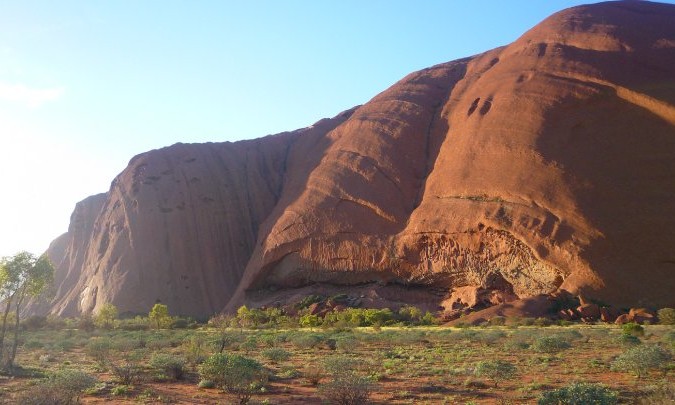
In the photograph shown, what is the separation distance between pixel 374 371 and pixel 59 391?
8160 mm

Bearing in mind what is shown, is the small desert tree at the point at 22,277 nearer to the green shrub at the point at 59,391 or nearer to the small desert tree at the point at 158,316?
the green shrub at the point at 59,391

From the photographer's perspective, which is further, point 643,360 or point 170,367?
point 170,367

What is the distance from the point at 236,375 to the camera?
498 inches

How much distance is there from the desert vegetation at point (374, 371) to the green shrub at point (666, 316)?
9.87 feet

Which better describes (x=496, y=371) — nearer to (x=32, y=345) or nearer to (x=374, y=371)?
(x=374, y=371)

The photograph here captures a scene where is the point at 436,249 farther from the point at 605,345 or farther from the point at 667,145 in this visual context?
the point at 605,345

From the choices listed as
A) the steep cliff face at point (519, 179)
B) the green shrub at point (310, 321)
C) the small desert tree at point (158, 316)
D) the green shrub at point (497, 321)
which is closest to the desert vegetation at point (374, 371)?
the green shrub at point (497, 321)

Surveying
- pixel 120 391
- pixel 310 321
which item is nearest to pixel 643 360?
pixel 120 391

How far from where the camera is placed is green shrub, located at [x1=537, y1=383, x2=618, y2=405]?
32.1 ft

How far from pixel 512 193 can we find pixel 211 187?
103 ft

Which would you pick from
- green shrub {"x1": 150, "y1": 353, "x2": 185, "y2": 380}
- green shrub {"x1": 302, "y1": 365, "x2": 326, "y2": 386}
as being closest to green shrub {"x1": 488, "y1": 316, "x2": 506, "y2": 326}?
green shrub {"x1": 302, "y1": 365, "x2": 326, "y2": 386}

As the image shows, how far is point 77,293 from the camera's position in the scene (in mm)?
59438

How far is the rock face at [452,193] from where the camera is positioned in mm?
35406

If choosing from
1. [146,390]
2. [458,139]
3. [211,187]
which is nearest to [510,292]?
[458,139]
